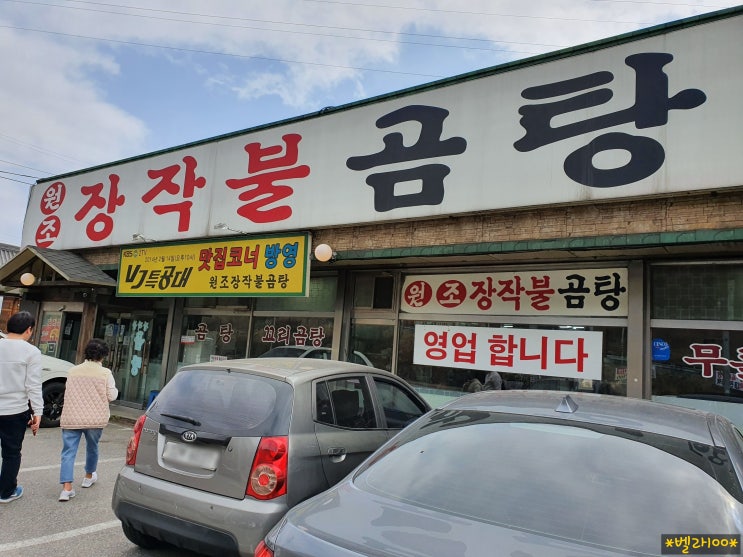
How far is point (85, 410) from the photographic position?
17.1 ft

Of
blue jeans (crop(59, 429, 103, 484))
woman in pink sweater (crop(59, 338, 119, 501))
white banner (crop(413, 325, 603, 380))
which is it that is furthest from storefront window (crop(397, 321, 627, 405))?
blue jeans (crop(59, 429, 103, 484))

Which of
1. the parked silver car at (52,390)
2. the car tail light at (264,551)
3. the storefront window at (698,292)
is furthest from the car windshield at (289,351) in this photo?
the car tail light at (264,551)

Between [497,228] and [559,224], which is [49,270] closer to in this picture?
[497,228]

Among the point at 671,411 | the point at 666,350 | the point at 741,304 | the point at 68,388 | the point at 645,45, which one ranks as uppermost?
the point at 645,45

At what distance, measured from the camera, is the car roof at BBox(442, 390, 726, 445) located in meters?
2.27

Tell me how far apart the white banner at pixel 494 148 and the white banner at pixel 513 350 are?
1851 millimetres

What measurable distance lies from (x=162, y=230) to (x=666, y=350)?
9.39 m

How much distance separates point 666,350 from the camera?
6.32 metres

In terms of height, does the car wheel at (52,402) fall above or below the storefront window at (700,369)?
below

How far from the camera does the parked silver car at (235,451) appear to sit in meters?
3.20

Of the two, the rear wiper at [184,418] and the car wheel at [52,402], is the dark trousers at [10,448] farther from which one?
the car wheel at [52,402]

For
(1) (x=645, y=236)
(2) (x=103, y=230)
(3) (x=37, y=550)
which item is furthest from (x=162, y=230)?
(1) (x=645, y=236)

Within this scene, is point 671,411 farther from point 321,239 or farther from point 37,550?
point 321,239

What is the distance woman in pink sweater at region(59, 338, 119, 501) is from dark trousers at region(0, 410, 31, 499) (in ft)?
1.25
